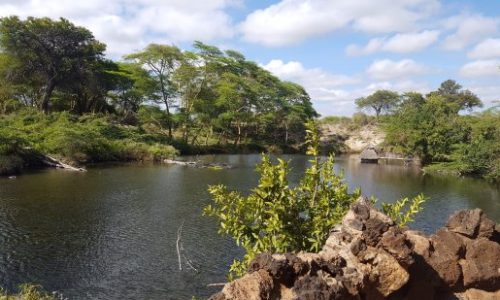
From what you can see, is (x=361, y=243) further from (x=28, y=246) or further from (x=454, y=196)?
(x=454, y=196)

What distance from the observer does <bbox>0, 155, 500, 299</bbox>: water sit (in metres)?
15.1

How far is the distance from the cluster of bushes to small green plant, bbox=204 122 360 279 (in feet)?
106

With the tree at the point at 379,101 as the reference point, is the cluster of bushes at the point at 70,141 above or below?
below

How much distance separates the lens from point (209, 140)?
7644 cm

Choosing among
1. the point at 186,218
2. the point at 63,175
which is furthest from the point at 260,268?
the point at 63,175

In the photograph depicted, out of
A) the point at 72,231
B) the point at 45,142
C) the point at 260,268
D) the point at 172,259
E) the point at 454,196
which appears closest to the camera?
the point at 260,268

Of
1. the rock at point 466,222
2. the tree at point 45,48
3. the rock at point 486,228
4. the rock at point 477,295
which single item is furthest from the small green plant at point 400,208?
the tree at point 45,48

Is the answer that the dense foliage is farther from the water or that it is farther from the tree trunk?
the water

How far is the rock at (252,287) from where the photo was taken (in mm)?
5750

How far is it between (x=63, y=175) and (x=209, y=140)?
40.5 metres

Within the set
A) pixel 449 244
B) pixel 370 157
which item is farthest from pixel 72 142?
pixel 449 244

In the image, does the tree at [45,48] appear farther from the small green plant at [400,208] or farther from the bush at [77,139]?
the small green plant at [400,208]

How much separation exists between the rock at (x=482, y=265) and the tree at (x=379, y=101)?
109 m

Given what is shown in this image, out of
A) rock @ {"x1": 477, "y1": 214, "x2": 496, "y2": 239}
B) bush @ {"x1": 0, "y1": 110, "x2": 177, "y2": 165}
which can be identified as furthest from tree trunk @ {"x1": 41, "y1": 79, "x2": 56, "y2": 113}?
rock @ {"x1": 477, "y1": 214, "x2": 496, "y2": 239}
